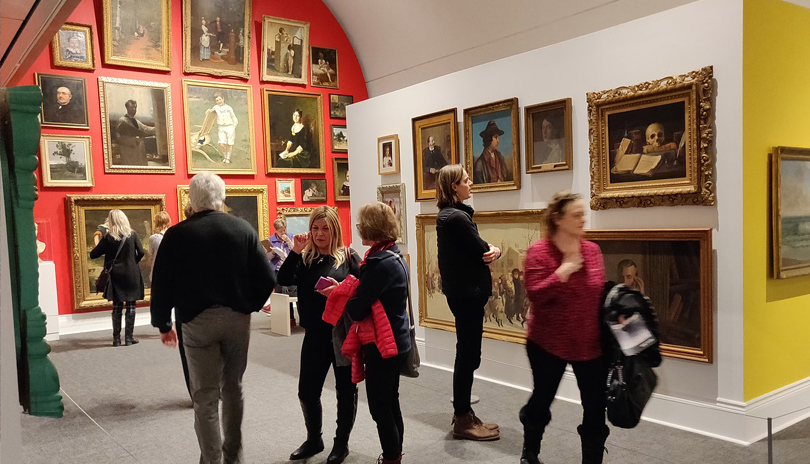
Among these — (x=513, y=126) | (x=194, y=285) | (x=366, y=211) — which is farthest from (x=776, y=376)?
(x=194, y=285)

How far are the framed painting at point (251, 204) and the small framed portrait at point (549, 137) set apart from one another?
26.2 feet

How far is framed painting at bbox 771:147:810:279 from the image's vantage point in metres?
4.77

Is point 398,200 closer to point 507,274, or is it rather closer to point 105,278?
point 507,274

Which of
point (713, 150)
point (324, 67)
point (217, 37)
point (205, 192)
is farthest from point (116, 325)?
point (713, 150)

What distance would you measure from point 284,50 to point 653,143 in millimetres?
10175

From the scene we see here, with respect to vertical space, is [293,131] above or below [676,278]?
above

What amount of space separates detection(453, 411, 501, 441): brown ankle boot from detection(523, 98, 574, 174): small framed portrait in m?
2.53

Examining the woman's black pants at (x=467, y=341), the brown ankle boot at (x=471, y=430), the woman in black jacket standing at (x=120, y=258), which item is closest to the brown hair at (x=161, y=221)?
the woman in black jacket standing at (x=120, y=258)

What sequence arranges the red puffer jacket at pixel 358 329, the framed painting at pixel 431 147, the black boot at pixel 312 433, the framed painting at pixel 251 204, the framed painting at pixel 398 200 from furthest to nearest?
the framed painting at pixel 251 204
the framed painting at pixel 398 200
the framed painting at pixel 431 147
the black boot at pixel 312 433
the red puffer jacket at pixel 358 329

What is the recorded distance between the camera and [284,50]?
44.2 feet

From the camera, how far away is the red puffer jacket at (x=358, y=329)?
12.0 feet

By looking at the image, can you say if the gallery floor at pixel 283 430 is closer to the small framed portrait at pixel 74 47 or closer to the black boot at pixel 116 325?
the black boot at pixel 116 325

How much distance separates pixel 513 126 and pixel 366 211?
304cm

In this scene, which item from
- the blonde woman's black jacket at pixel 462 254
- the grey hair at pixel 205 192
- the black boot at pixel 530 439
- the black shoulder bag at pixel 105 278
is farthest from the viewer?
the black shoulder bag at pixel 105 278
